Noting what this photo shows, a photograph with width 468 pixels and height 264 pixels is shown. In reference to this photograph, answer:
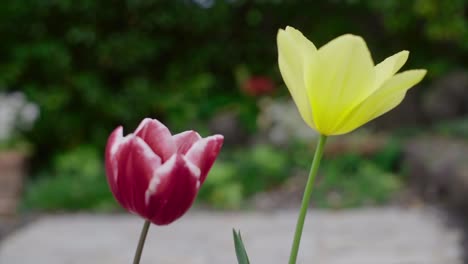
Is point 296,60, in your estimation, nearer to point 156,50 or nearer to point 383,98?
point 383,98

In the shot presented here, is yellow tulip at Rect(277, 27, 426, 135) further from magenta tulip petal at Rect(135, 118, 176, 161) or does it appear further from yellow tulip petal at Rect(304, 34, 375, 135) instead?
magenta tulip petal at Rect(135, 118, 176, 161)

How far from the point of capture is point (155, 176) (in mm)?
715

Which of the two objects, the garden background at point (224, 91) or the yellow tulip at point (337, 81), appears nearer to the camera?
the yellow tulip at point (337, 81)

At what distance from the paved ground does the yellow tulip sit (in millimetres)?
2730

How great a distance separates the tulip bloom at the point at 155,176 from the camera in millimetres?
716

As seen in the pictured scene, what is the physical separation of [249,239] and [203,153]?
3387 mm

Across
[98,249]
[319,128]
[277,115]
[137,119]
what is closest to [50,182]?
[137,119]

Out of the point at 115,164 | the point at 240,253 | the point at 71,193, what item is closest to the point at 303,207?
→ the point at 240,253

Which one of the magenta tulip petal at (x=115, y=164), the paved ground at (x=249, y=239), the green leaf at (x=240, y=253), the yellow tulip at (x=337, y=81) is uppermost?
the paved ground at (x=249, y=239)

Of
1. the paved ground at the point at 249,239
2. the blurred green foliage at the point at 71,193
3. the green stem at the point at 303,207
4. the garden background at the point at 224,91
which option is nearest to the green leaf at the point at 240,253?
the green stem at the point at 303,207

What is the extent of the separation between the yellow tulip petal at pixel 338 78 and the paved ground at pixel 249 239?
8.97 feet

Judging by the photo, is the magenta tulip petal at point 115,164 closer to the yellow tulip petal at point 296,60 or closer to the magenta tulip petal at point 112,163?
the magenta tulip petal at point 112,163

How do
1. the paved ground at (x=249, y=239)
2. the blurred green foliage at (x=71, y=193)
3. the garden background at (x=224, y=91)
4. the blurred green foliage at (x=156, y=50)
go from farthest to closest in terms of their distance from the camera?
the blurred green foliage at (x=156, y=50) → the garden background at (x=224, y=91) → the blurred green foliage at (x=71, y=193) → the paved ground at (x=249, y=239)

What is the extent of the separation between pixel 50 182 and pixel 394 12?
3743 mm
